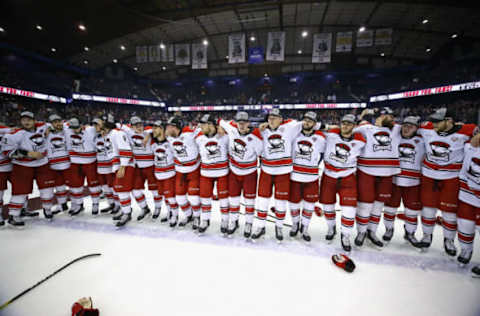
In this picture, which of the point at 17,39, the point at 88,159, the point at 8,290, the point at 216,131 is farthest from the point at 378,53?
the point at 17,39

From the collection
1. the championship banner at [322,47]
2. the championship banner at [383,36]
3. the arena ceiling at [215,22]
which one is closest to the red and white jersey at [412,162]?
the championship banner at [322,47]

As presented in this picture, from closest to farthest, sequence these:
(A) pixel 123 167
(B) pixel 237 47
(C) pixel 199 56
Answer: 1. (A) pixel 123 167
2. (B) pixel 237 47
3. (C) pixel 199 56

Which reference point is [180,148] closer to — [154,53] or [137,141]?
[137,141]

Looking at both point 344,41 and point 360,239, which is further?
point 344,41

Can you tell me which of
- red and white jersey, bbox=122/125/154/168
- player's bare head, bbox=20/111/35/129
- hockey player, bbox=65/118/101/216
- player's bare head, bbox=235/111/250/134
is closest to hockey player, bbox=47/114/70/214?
hockey player, bbox=65/118/101/216

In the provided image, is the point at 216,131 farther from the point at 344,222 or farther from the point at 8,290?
the point at 8,290

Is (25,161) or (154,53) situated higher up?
(154,53)

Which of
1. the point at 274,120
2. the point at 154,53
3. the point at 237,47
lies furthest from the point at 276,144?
the point at 154,53

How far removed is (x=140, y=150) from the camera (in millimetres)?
3969

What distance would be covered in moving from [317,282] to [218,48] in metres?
27.5

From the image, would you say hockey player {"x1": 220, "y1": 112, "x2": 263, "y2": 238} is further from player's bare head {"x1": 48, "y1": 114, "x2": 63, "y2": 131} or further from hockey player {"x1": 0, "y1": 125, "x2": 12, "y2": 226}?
hockey player {"x1": 0, "y1": 125, "x2": 12, "y2": 226}

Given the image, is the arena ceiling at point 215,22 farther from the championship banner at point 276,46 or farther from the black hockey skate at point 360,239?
the black hockey skate at point 360,239

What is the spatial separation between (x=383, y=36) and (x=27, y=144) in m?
19.4

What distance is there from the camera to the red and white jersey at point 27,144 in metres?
3.75
